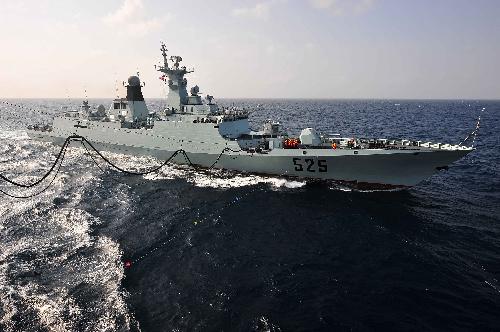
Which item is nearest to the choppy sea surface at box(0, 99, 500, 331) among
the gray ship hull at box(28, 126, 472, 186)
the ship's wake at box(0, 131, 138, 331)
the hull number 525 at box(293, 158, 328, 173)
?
the ship's wake at box(0, 131, 138, 331)

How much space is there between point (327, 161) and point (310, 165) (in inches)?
49.2

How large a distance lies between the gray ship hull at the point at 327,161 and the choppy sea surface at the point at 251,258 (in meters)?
1.03

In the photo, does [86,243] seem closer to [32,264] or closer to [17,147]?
[32,264]

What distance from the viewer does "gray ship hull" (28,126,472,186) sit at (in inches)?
765

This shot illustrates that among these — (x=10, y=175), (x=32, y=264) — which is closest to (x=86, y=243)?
(x=32, y=264)

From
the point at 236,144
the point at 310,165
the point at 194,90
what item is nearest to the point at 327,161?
the point at 310,165

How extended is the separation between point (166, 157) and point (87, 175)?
638cm

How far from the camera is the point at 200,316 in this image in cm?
1016

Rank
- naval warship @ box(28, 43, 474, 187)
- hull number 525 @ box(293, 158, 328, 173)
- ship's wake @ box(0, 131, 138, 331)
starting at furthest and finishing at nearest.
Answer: hull number 525 @ box(293, 158, 328, 173) → naval warship @ box(28, 43, 474, 187) → ship's wake @ box(0, 131, 138, 331)

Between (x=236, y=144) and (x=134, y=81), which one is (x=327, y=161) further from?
(x=134, y=81)

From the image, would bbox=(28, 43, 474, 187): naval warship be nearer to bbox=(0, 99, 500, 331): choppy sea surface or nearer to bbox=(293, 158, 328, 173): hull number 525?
bbox=(293, 158, 328, 173): hull number 525

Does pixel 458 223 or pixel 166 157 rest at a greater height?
pixel 166 157

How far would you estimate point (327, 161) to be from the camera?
2130 cm

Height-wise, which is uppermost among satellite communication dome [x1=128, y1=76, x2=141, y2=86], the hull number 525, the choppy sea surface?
satellite communication dome [x1=128, y1=76, x2=141, y2=86]
